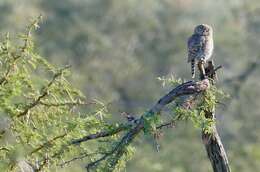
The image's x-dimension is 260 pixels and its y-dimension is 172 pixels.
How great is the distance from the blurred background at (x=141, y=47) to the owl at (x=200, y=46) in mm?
16303

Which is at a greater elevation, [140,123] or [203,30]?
[203,30]

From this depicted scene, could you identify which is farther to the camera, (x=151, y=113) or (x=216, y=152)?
(x=216, y=152)

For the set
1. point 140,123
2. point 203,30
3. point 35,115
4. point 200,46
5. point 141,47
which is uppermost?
point 141,47

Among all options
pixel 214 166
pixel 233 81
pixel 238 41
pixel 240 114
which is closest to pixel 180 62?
pixel 238 41

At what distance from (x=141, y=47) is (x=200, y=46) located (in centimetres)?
2451

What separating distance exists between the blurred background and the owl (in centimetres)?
1630

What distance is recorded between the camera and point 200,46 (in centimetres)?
798

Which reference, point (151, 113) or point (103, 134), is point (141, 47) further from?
point (151, 113)

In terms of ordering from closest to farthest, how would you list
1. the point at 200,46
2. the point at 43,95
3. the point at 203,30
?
the point at 43,95, the point at 200,46, the point at 203,30

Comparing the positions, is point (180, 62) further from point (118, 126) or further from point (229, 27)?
point (118, 126)

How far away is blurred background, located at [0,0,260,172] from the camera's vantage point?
27375 mm

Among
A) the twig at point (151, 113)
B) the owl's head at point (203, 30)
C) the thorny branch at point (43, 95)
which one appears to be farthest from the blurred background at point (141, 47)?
the twig at point (151, 113)

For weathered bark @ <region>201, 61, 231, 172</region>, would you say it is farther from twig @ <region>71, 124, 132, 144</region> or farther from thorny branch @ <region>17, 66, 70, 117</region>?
thorny branch @ <region>17, 66, 70, 117</region>

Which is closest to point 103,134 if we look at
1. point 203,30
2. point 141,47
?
point 203,30
